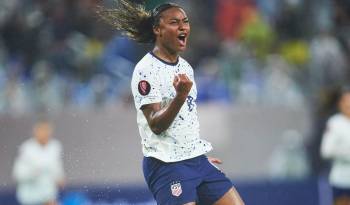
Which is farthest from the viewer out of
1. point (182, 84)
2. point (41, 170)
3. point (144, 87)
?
point (41, 170)

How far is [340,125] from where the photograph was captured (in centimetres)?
1169

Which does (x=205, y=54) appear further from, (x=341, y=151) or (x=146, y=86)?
(x=146, y=86)

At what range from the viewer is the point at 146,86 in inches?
275

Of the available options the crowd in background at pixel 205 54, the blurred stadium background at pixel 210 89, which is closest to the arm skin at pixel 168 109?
the blurred stadium background at pixel 210 89

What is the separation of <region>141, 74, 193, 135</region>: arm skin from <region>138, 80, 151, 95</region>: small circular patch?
0.32 ft

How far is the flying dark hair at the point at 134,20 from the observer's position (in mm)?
7449

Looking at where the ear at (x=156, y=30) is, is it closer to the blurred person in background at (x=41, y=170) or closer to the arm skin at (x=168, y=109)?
the arm skin at (x=168, y=109)

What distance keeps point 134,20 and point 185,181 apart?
1.33 meters

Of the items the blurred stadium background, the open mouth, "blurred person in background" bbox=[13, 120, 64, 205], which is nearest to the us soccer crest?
the open mouth

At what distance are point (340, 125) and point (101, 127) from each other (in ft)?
12.2

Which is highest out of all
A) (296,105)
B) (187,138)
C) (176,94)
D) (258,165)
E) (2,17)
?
(176,94)

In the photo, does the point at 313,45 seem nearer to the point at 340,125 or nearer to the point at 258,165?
the point at 258,165

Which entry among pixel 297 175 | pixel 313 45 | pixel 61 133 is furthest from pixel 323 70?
pixel 61 133

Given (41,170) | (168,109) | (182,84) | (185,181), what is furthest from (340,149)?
(182,84)
